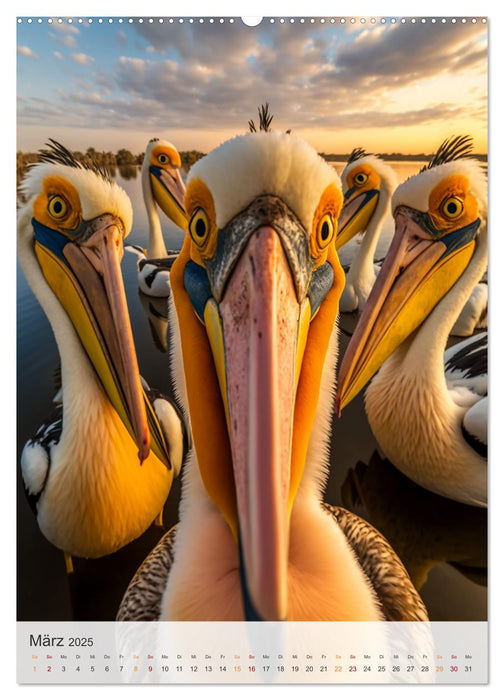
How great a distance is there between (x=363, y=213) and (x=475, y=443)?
65cm

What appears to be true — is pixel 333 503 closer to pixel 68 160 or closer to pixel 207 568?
pixel 207 568

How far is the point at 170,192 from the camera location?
1.03 m

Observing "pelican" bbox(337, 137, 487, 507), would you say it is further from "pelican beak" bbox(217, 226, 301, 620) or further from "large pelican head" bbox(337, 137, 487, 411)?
"pelican beak" bbox(217, 226, 301, 620)

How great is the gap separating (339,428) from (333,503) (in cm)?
17

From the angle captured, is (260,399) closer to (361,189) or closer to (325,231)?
(325,231)

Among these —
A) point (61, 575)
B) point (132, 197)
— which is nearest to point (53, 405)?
point (61, 575)

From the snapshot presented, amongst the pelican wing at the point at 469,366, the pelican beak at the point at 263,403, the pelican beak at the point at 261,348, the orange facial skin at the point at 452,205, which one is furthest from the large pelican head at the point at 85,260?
the pelican wing at the point at 469,366

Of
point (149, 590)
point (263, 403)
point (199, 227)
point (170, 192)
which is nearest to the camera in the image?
point (263, 403)

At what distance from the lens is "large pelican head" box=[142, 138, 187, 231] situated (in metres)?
0.97

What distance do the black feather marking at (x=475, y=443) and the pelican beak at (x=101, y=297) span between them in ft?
2.56

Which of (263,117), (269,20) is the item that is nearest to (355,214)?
(263,117)

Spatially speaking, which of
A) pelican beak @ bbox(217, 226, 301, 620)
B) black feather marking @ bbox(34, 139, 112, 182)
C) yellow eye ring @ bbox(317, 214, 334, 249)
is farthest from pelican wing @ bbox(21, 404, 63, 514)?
yellow eye ring @ bbox(317, 214, 334, 249)

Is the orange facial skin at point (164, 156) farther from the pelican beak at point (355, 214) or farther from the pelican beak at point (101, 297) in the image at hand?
the pelican beak at point (355, 214)

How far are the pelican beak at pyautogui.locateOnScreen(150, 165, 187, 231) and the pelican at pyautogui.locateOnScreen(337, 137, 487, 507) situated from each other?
496 mm
